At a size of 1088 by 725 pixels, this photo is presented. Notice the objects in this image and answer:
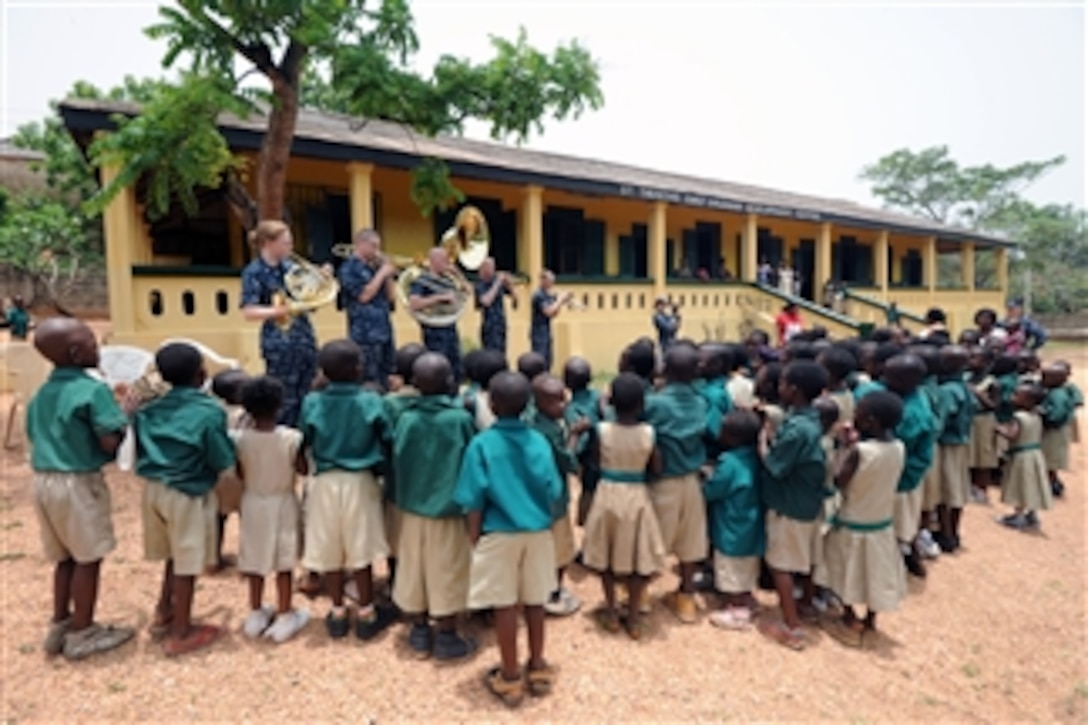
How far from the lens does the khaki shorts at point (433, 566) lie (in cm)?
287

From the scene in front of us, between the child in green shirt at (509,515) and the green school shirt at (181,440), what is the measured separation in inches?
48.1

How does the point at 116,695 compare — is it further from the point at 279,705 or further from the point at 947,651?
the point at 947,651

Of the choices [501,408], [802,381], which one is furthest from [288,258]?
[802,381]

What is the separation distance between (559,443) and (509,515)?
566mm

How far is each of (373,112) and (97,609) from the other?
193 inches

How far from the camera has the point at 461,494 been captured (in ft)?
8.59

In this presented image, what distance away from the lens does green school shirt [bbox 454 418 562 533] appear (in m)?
2.61

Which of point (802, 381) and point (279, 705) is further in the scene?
point (802, 381)

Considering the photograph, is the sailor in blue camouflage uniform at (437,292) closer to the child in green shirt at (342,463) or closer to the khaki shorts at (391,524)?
the khaki shorts at (391,524)

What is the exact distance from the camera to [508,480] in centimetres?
263

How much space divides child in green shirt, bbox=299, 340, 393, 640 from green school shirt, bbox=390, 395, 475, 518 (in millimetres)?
206

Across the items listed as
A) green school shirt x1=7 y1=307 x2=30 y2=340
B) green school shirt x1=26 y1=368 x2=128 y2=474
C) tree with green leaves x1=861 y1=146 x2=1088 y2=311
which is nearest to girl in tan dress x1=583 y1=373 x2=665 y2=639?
green school shirt x1=26 y1=368 x2=128 y2=474

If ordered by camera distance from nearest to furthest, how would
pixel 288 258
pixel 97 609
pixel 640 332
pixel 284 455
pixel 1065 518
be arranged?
pixel 284 455
pixel 97 609
pixel 288 258
pixel 1065 518
pixel 640 332

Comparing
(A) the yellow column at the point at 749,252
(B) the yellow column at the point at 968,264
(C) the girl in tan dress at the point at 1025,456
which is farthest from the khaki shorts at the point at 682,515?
(B) the yellow column at the point at 968,264
